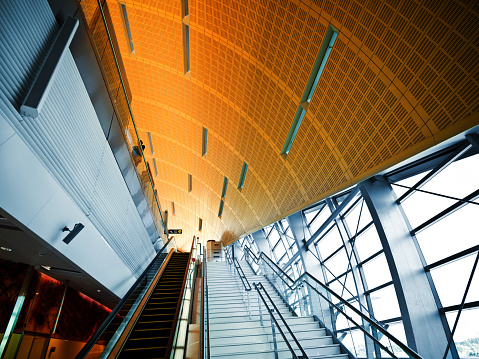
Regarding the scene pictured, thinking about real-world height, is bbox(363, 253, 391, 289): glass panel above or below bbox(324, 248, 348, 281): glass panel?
below

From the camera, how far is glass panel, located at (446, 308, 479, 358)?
19.0 ft

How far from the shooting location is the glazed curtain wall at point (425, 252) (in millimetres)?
6078

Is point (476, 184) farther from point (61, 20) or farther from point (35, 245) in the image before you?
point (35, 245)

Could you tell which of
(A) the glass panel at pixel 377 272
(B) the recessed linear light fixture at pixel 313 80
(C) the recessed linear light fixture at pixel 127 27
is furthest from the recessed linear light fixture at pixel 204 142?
(A) the glass panel at pixel 377 272

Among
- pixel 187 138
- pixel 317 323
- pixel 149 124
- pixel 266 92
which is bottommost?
pixel 317 323

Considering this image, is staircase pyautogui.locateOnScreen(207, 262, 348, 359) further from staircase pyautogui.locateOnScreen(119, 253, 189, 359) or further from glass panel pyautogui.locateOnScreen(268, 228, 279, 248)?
glass panel pyautogui.locateOnScreen(268, 228, 279, 248)

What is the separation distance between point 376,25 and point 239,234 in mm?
16820

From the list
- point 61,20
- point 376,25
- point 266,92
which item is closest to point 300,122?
point 266,92

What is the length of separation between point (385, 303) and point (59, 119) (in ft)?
32.1

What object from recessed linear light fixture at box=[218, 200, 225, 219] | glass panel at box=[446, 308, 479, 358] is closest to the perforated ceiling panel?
glass panel at box=[446, 308, 479, 358]

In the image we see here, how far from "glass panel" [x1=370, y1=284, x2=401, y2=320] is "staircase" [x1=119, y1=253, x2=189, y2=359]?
6222mm

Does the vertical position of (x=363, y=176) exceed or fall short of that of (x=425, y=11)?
it falls short

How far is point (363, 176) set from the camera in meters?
6.74

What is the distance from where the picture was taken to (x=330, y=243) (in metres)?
12.3
